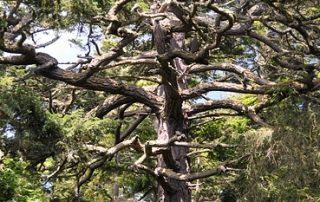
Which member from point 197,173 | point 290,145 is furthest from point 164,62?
point 290,145

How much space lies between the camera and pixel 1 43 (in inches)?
260

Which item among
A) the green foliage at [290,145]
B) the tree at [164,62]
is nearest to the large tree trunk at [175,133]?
the tree at [164,62]

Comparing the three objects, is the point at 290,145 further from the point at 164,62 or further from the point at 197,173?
the point at 164,62

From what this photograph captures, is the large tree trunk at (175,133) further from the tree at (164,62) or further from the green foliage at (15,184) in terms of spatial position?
the green foliage at (15,184)

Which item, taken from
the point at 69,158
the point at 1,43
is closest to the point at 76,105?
the point at 69,158

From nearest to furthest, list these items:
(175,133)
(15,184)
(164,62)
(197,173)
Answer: (15,184) < (164,62) < (197,173) < (175,133)

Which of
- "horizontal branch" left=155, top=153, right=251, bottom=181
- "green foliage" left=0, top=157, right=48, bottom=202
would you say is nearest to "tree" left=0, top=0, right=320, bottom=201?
"horizontal branch" left=155, top=153, right=251, bottom=181

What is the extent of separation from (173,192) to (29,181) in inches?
121

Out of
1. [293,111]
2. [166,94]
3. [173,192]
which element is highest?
[166,94]

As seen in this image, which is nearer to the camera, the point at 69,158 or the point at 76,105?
the point at 69,158

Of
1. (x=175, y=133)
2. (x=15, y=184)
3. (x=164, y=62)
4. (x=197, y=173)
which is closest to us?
(x=15, y=184)

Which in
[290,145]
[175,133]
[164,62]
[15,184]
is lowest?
[15,184]

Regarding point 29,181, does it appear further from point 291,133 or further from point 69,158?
point 291,133

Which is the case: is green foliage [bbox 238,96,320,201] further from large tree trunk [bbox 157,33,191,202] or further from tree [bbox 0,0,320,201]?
large tree trunk [bbox 157,33,191,202]
